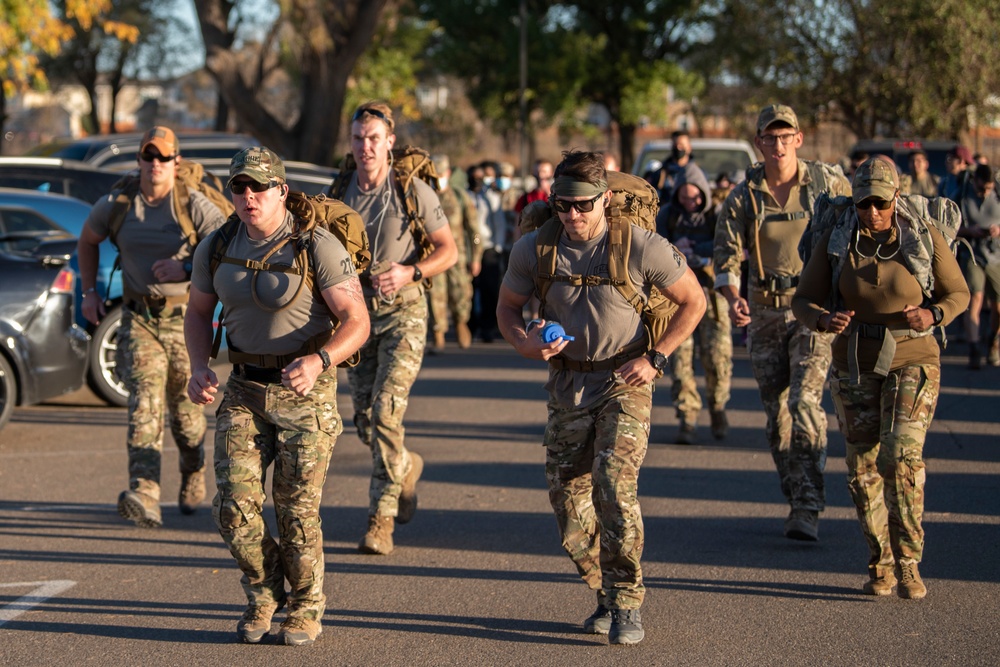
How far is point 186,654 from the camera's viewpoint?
5656 millimetres

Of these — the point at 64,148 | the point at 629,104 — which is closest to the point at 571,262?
the point at 64,148

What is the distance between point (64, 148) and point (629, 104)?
24996mm

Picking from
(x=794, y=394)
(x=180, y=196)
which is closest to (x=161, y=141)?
(x=180, y=196)

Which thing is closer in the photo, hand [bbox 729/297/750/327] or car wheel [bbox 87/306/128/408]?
hand [bbox 729/297/750/327]

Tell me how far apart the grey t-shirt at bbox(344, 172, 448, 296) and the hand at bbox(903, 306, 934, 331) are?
8.25 feet

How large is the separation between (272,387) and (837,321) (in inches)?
96.3

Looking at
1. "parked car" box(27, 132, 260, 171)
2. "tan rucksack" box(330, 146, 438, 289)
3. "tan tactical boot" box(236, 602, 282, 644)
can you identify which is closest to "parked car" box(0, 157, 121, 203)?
"parked car" box(27, 132, 260, 171)

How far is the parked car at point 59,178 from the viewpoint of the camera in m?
13.3

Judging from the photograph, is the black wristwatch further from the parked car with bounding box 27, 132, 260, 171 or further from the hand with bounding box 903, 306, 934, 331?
the parked car with bounding box 27, 132, 260, 171

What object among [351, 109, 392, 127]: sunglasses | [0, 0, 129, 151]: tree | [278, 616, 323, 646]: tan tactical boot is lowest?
[278, 616, 323, 646]: tan tactical boot

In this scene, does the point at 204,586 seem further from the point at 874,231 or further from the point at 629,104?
the point at 629,104

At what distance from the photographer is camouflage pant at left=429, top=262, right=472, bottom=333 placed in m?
14.1

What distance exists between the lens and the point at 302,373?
5.45 meters

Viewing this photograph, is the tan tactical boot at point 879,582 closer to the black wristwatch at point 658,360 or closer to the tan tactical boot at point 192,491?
the black wristwatch at point 658,360
